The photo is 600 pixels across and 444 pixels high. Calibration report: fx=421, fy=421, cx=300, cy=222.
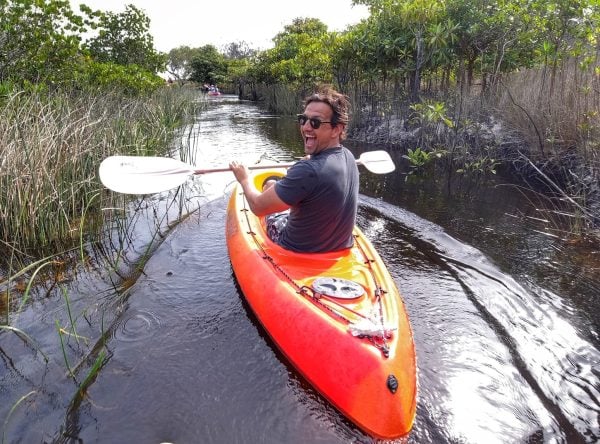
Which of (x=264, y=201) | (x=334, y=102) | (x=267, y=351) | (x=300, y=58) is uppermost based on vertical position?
(x=300, y=58)

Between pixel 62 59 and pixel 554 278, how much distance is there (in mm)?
7407

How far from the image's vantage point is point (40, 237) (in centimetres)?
367

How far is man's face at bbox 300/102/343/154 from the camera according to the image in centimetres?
263

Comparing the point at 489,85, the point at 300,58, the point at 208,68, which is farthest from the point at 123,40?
the point at 208,68

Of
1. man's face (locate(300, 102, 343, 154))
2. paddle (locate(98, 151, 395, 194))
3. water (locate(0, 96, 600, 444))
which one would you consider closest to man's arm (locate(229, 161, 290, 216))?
man's face (locate(300, 102, 343, 154))

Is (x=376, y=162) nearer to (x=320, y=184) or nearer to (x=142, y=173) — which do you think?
(x=320, y=184)

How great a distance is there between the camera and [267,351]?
273cm

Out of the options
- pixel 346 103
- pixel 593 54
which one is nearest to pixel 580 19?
pixel 593 54

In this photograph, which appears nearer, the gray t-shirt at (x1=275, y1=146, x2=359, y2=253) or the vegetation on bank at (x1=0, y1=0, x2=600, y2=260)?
the gray t-shirt at (x1=275, y1=146, x2=359, y2=253)

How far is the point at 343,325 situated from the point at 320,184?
2.80ft

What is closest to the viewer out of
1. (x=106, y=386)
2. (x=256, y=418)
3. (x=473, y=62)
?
(x=256, y=418)

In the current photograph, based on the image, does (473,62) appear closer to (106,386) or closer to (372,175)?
(372,175)

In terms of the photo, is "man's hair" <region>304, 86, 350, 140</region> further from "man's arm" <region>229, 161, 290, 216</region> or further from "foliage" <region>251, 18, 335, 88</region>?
"foliage" <region>251, 18, 335, 88</region>

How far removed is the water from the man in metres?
0.86
